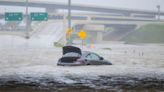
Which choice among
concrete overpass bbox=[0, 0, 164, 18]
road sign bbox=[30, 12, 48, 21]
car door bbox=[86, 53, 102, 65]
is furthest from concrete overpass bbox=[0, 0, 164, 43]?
car door bbox=[86, 53, 102, 65]

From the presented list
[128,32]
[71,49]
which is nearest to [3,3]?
[128,32]

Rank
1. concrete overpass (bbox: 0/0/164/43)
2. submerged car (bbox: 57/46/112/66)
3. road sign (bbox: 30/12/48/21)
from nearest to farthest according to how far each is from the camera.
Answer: submerged car (bbox: 57/46/112/66), road sign (bbox: 30/12/48/21), concrete overpass (bbox: 0/0/164/43)

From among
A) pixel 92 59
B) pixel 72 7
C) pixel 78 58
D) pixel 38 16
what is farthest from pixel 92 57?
pixel 72 7

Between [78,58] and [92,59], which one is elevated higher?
[78,58]

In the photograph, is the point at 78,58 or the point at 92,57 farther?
the point at 92,57

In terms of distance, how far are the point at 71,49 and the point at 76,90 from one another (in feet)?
41.3

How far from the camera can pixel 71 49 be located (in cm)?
2644

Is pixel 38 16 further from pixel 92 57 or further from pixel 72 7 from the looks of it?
pixel 72 7

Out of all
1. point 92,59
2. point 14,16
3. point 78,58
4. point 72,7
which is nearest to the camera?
point 78,58

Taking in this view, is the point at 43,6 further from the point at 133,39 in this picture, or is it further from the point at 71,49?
the point at 71,49

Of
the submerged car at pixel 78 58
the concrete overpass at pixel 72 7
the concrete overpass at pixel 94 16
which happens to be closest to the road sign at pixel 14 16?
the submerged car at pixel 78 58

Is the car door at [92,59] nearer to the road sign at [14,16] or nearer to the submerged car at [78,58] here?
the submerged car at [78,58]

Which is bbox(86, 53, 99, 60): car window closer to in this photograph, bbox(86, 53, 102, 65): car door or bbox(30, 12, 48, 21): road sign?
bbox(86, 53, 102, 65): car door

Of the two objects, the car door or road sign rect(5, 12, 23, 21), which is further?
road sign rect(5, 12, 23, 21)
